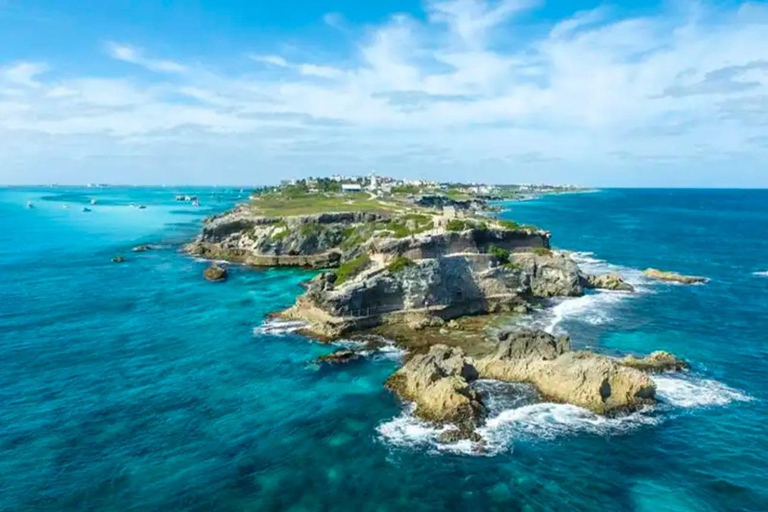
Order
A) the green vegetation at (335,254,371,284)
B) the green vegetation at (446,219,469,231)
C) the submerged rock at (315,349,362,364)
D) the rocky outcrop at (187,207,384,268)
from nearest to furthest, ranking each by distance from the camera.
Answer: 1. the submerged rock at (315,349,362,364)
2. the green vegetation at (335,254,371,284)
3. the green vegetation at (446,219,469,231)
4. the rocky outcrop at (187,207,384,268)

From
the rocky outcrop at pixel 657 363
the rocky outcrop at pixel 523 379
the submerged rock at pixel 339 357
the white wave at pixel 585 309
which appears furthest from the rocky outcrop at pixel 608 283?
the submerged rock at pixel 339 357

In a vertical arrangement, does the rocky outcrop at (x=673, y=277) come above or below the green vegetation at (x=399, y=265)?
below

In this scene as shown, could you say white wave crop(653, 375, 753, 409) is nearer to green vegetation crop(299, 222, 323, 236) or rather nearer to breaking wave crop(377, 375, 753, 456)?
breaking wave crop(377, 375, 753, 456)

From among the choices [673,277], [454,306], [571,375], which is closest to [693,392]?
[571,375]

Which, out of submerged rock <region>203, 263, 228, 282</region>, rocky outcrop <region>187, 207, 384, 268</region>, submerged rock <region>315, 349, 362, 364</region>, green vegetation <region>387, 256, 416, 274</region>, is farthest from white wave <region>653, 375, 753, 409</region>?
rocky outcrop <region>187, 207, 384, 268</region>

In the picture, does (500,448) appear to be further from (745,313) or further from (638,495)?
(745,313)

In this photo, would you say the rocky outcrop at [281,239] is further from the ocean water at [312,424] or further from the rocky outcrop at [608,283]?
the rocky outcrop at [608,283]
